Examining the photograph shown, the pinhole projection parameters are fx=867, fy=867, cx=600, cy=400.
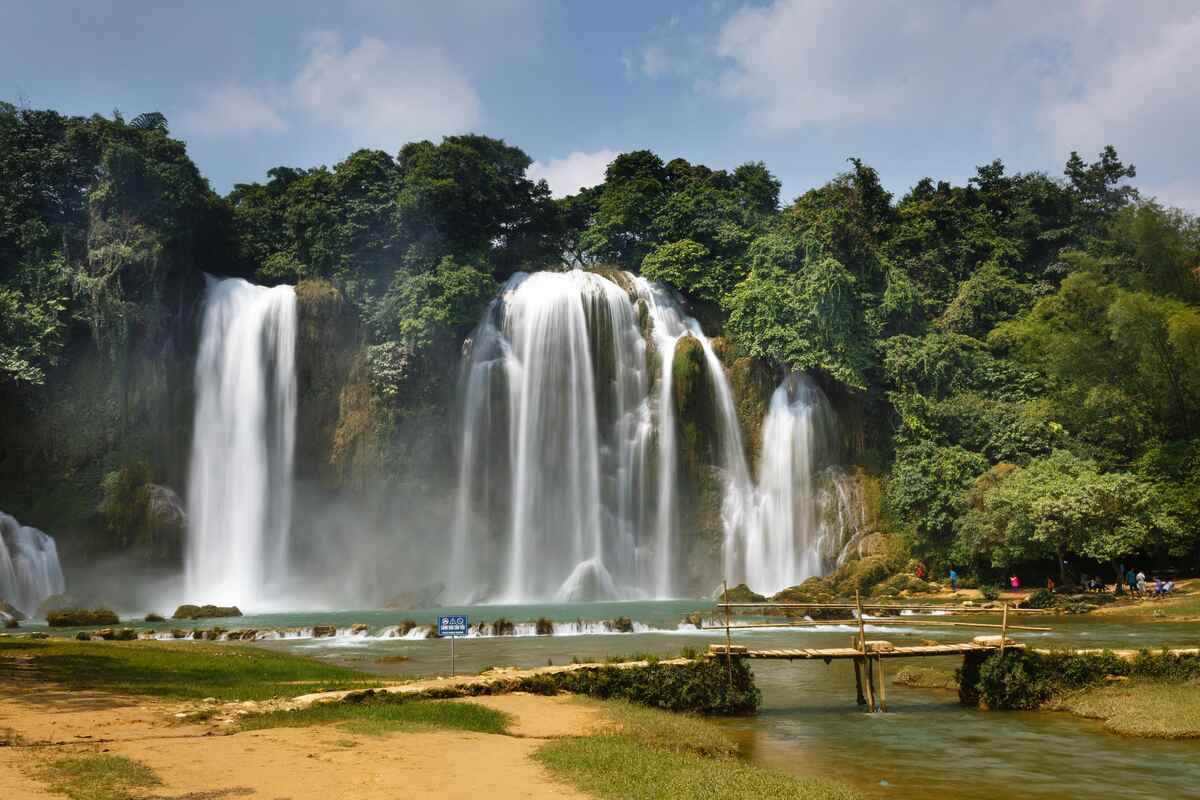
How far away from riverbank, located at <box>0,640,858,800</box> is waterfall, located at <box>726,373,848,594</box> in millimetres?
30143

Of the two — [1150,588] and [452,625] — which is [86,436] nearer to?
[452,625]

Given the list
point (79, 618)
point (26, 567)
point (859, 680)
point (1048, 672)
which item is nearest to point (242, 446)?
point (26, 567)

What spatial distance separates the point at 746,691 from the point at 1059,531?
23.4 meters

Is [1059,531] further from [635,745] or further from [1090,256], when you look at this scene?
[635,745]

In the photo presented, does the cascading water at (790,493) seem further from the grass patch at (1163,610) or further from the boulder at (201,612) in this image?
the boulder at (201,612)

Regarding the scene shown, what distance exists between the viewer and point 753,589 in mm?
41969

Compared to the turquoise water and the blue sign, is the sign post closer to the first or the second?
the blue sign

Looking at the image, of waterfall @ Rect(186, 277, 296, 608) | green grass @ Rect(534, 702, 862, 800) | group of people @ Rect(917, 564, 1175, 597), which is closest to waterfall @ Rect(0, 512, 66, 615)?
waterfall @ Rect(186, 277, 296, 608)

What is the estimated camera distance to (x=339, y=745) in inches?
384

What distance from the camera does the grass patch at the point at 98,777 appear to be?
7543mm

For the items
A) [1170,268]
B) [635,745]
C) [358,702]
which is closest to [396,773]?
[635,745]

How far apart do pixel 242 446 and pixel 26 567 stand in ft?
34.0

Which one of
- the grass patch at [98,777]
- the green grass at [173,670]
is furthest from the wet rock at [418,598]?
the grass patch at [98,777]

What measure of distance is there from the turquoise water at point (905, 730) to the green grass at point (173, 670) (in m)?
1.89
